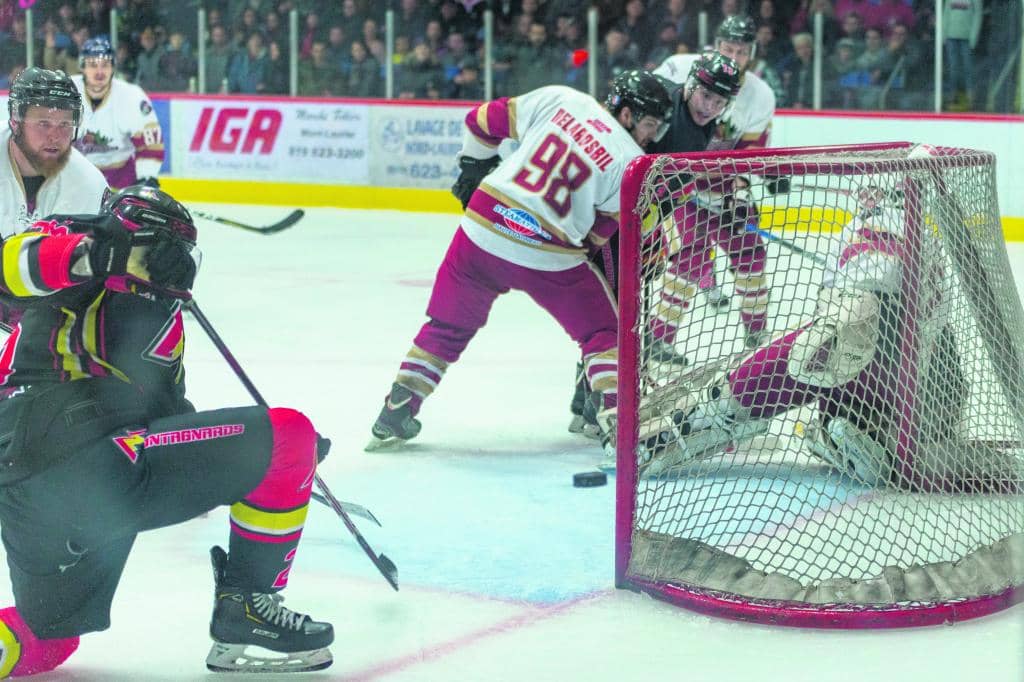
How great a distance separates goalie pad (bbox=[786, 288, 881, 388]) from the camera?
302 cm

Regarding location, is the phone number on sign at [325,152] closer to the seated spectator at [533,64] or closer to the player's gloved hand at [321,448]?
the seated spectator at [533,64]

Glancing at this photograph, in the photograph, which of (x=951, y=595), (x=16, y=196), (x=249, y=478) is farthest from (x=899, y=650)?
(x=16, y=196)

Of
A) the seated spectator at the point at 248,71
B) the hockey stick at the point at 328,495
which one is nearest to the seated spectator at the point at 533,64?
the seated spectator at the point at 248,71

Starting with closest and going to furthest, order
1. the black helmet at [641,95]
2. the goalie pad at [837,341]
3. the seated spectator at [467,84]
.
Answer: the goalie pad at [837,341]
the black helmet at [641,95]
the seated spectator at [467,84]

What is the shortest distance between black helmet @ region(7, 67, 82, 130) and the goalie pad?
4.96 feet

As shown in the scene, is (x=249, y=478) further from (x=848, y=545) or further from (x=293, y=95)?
(x=293, y=95)

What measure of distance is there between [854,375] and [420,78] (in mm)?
6445

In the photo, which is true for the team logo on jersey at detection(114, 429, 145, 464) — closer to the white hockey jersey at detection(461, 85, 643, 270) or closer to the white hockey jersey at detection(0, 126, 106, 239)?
the white hockey jersey at detection(0, 126, 106, 239)

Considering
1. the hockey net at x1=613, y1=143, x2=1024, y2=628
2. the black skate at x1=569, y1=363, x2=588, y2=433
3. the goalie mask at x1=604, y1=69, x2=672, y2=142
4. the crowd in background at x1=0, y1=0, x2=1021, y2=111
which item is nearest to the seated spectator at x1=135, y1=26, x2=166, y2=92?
the crowd in background at x1=0, y1=0, x2=1021, y2=111

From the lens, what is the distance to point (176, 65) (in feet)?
32.2

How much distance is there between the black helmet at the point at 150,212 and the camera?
2072mm

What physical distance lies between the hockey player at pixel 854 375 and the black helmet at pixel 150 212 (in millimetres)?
1104

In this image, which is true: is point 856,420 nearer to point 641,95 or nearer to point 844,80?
point 641,95

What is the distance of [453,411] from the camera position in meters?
4.26
